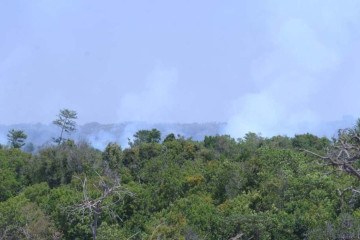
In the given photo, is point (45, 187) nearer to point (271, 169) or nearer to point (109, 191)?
point (271, 169)

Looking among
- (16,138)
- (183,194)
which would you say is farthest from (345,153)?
(16,138)

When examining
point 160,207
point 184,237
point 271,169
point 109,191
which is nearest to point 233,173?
point 271,169

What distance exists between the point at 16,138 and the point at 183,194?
149 ft

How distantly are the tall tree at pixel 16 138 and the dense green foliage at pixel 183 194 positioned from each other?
17.9 m

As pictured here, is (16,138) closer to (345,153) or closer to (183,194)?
(183,194)

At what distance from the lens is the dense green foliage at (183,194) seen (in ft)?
115

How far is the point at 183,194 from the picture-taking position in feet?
155

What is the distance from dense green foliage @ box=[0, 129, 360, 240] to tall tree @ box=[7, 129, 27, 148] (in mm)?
17945

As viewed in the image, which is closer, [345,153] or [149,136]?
[345,153]

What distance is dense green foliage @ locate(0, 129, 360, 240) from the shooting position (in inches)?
1380

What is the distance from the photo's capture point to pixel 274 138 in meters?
71.8

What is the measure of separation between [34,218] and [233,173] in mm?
15595

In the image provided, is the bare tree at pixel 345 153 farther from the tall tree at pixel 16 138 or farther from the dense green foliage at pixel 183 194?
the tall tree at pixel 16 138

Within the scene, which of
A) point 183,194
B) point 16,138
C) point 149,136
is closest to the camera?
point 183,194
